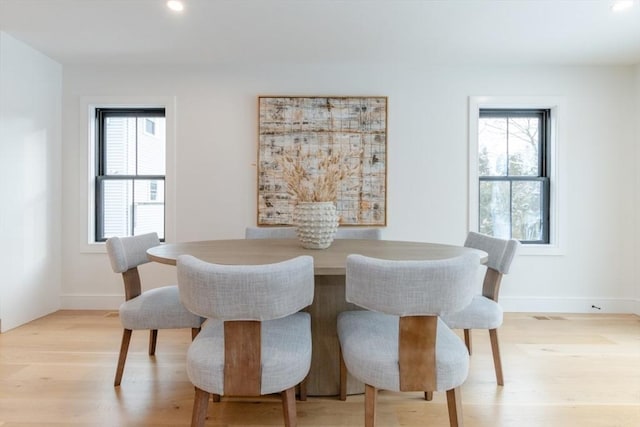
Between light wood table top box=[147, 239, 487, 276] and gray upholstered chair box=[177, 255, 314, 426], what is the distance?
260mm

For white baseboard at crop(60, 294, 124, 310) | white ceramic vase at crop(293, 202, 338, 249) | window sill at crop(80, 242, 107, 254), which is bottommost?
white baseboard at crop(60, 294, 124, 310)

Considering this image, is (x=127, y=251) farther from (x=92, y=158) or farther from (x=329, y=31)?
(x=329, y=31)

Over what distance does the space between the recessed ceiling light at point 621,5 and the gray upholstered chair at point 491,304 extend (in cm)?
179

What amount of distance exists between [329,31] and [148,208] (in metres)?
2.39

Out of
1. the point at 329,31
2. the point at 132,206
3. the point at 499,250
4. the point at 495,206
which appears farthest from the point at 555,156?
the point at 132,206

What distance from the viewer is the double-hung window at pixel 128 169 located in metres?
3.38

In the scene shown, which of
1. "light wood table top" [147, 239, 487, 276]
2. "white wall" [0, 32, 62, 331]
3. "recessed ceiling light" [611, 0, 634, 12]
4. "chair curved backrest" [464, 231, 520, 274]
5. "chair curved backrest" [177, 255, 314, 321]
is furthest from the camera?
"white wall" [0, 32, 62, 331]

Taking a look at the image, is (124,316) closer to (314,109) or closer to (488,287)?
(488,287)

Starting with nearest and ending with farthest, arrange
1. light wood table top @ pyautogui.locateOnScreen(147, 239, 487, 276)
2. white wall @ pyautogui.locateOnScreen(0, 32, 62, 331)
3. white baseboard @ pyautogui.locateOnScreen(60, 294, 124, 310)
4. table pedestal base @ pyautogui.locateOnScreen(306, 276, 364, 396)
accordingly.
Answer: light wood table top @ pyautogui.locateOnScreen(147, 239, 487, 276) < table pedestal base @ pyautogui.locateOnScreen(306, 276, 364, 396) < white wall @ pyautogui.locateOnScreen(0, 32, 62, 331) < white baseboard @ pyautogui.locateOnScreen(60, 294, 124, 310)

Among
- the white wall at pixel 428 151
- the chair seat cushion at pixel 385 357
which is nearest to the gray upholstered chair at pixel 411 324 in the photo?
the chair seat cushion at pixel 385 357

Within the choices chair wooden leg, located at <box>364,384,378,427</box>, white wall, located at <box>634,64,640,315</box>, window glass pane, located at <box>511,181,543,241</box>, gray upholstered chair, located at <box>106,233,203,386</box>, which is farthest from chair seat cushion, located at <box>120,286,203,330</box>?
white wall, located at <box>634,64,640,315</box>

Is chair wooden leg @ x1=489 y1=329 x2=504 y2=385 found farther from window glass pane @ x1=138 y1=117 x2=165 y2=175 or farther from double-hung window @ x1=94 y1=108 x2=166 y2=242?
window glass pane @ x1=138 y1=117 x2=165 y2=175

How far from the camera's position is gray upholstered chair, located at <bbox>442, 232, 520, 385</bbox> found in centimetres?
177

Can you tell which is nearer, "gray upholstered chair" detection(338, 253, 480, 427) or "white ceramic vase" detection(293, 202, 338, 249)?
"gray upholstered chair" detection(338, 253, 480, 427)
